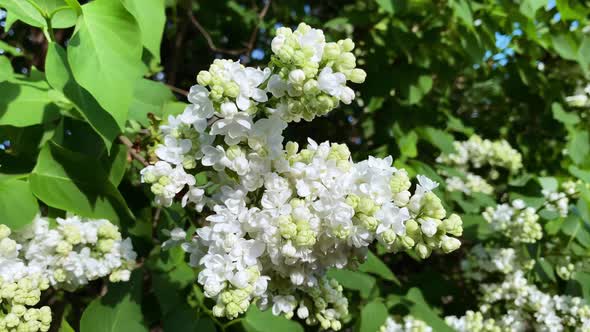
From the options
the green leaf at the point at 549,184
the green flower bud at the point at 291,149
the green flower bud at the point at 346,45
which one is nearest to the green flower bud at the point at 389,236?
the green flower bud at the point at 291,149

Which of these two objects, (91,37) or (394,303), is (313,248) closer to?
(91,37)

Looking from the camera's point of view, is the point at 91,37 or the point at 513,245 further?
the point at 513,245

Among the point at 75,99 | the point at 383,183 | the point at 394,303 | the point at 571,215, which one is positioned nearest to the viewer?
the point at 383,183

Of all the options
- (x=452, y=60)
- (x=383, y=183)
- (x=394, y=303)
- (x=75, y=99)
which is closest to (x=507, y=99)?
(x=452, y=60)

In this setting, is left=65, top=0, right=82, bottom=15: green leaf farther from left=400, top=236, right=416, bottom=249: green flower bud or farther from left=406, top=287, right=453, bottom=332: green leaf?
left=406, top=287, right=453, bottom=332: green leaf

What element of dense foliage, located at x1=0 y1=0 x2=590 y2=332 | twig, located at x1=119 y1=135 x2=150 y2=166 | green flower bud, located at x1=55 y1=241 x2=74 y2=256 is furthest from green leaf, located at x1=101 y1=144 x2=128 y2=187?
green flower bud, located at x1=55 y1=241 x2=74 y2=256

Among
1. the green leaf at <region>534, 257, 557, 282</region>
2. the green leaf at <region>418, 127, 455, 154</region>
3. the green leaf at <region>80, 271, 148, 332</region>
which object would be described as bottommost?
the green leaf at <region>534, 257, 557, 282</region>
